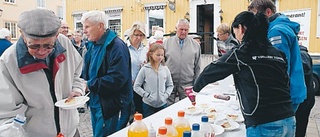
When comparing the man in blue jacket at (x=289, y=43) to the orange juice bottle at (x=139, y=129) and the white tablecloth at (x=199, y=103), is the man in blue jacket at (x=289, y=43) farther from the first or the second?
the orange juice bottle at (x=139, y=129)

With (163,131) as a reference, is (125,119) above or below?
below

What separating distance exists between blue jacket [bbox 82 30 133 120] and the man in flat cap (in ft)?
1.79

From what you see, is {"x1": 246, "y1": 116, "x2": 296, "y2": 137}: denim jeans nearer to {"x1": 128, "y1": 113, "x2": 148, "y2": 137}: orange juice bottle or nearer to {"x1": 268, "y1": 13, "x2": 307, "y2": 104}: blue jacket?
{"x1": 268, "y1": 13, "x2": 307, "y2": 104}: blue jacket

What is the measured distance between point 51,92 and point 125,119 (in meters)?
1.18

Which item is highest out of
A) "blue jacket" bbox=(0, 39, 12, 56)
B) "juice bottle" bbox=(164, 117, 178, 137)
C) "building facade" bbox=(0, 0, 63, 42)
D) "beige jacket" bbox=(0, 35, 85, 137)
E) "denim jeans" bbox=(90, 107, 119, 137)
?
"building facade" bbox=(0, 0, 63, 42)

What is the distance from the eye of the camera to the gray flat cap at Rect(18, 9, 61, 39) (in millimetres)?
1386

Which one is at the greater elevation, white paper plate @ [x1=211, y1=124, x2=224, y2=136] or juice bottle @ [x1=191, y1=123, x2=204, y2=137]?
juice bottle @ [x1=191, y1=123, x2=204, y2=137]

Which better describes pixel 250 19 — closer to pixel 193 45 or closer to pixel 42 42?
pixel 42 42

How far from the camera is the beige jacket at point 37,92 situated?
1386 mm

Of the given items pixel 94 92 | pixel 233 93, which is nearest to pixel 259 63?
pixel 94 92

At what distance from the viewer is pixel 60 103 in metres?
1.60

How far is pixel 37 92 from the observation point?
1521mm

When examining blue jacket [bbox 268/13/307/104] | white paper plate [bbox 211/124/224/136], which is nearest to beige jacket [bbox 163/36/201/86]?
blue jacket [bbox 268/13/307/104]

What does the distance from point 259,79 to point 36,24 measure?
1.29 metres
